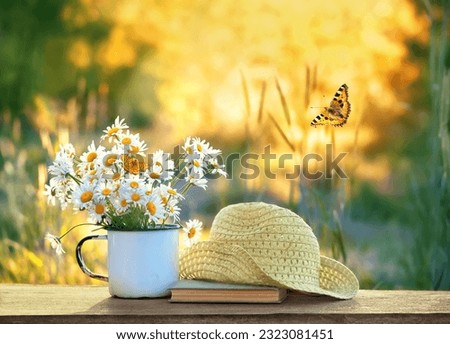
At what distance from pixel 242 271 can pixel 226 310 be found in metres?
0.11

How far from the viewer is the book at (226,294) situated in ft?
4.94

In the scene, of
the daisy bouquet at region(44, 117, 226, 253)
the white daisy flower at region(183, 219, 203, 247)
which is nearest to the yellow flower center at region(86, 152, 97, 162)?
the daisy bouquet at region(44, 117, 226, 253)

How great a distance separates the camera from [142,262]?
5.07 ft

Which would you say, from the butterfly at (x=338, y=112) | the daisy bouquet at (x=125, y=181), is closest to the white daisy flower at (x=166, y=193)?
the daisy bouquet at (x=125, y=181)

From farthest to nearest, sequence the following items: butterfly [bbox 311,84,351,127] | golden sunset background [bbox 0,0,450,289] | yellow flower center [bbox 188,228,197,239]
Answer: golden sunset background [bbox 0,0,450,289]
butterfly [bbox 311,84,351,127]
yellow flower center [bbox 188,228,197,239]

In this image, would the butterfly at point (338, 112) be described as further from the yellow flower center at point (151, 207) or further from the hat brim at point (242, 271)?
the yellow flower center at point (151, 207)

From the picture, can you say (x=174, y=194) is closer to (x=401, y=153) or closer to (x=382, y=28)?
(x=382, y=28)

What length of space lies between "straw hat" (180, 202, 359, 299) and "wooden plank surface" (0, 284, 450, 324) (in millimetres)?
44

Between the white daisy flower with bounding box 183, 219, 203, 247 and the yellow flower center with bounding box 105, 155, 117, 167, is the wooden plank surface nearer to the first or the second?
the white daisy flower with bounding box 183, 219, 203, 247

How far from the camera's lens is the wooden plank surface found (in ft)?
4.63

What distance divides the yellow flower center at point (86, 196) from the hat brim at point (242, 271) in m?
0.24

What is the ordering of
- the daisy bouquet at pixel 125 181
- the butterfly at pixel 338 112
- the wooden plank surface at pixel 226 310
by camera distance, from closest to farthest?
the wooden plank surface at pixel 226 310
the daisy bouquet at pixel 125 181
the butterfly at pixel 338 112
